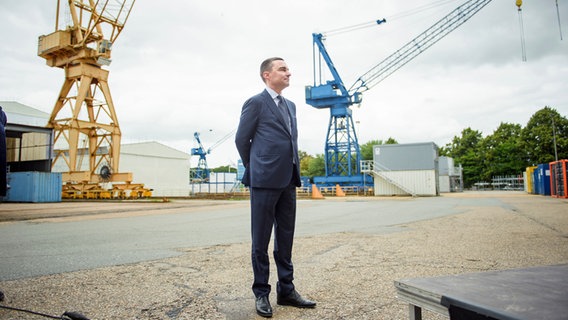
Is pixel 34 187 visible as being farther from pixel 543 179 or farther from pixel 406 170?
pixel 543 179

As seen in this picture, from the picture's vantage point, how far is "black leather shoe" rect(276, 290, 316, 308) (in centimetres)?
212

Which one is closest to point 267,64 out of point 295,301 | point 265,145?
point 265,145

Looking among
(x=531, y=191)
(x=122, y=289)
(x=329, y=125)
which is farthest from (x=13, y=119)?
(x=531, y=191)

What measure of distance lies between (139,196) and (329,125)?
65.6ft

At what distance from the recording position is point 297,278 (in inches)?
112

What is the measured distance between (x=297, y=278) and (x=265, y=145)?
124 centimetres

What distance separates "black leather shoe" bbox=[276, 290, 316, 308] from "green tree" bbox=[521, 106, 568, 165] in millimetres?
54997

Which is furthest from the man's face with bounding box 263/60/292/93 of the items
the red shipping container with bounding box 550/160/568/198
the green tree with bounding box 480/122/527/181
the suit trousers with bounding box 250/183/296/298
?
the green tree with bounding box 480/122/527/181

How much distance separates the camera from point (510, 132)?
185ft

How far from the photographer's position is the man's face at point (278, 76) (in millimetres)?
2381

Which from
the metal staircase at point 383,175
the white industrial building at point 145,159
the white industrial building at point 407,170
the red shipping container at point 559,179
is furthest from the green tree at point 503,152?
the white industrial building at point 145,159

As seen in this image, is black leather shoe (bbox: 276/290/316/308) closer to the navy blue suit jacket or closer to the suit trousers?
the suit trousers

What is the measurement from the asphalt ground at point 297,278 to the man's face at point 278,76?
4.77 ft

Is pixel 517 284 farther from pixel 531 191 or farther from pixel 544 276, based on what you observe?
pixel 531 191
